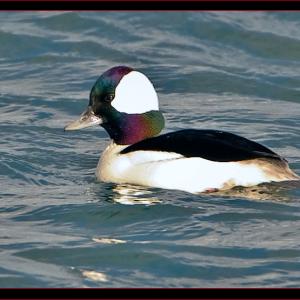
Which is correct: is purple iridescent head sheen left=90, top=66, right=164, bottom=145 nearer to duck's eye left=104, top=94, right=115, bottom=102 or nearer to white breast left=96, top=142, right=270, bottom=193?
duck's eye left=104, top=94, right=115, bottom=102

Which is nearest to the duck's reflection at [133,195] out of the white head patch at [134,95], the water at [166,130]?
the water at [166,130]

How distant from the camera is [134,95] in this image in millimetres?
10961

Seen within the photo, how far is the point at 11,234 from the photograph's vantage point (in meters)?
9.41

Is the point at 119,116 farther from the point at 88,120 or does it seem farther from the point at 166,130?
the point at 166,130

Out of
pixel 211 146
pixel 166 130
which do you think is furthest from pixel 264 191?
pixel 166 130

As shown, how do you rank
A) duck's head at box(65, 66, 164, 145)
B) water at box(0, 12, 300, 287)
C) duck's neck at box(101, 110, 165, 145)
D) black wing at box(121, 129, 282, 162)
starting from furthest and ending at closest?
duck's neck at box(101, 110, 165, 145)
duck's head at box(65, 66, 164, 145)
black wing at box(121, 129, 282, 162)
water at box(0, 12, 300, 287)

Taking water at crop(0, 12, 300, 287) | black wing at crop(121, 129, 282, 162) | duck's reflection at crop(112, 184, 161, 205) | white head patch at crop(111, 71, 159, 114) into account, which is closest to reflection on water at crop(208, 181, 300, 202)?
water at crop(0, 12, 300, 287)

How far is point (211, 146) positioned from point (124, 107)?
110 centimetres

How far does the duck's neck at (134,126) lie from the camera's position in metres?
11.0

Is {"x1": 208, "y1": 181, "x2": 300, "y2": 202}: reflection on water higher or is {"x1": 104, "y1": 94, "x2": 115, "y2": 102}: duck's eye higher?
{"x1": 104, "y1": 94, "x2": 115, "y2": 102}: duck's eye

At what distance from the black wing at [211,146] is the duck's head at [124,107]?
690mm

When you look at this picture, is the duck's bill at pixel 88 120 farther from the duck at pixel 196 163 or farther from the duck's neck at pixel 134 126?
the duck at pixel 196 163

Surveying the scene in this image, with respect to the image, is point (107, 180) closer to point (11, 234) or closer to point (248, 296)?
point (11, 234)

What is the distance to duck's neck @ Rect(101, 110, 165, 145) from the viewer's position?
433 inches
